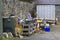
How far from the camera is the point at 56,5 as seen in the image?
2464 cm

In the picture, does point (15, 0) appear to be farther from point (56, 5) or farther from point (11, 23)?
point (56, 5)

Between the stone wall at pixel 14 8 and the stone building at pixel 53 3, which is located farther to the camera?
the stone building at pixel 53 3

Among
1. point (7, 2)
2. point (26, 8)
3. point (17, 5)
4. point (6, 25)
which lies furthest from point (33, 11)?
point (6, 25)

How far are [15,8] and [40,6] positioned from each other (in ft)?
28.1

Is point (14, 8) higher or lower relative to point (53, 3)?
lower

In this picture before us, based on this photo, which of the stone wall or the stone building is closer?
Result: the stone wall

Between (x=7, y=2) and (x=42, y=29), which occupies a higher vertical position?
(x=7, y=2)

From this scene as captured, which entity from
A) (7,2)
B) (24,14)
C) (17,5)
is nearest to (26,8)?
(24,14)

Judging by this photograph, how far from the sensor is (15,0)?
15461 mm

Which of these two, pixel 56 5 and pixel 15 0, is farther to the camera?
pixel 56 5

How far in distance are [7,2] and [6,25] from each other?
9.53 feet

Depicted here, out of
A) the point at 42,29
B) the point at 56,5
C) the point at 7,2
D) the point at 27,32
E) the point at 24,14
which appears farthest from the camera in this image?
the point at 56,5

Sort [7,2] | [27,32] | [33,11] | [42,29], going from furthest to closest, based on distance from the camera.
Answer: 1. [33,11]
2. [42,29]
3. [7,2]
4. [27,32]

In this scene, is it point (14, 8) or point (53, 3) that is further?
point (53, 3)
